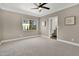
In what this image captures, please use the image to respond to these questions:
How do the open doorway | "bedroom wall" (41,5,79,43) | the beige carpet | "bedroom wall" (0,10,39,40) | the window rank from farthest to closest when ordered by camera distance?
the open doorway
the window
"bedroom wall" (0,10,39,40)
"bedroom wall" (41,5,79,43)
the beige carpet

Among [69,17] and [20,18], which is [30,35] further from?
[69,17]

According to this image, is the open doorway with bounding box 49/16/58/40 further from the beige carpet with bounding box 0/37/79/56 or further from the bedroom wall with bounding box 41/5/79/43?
the beige carpet with bounding box 0/37/79/56

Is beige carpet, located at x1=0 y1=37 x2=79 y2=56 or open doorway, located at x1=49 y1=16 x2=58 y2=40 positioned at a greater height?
open doorway, located at x1=49 y1=16 x2=58 y2=40

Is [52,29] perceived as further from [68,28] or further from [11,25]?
[11,25]

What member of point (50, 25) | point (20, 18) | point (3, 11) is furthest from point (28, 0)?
point (50, 25)

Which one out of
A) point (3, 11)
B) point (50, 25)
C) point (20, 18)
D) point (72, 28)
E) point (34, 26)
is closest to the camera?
point (72, 28)

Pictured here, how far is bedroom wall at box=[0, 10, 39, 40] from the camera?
19.4ft

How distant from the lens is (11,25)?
6504 millimetres

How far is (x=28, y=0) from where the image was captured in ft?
5.84

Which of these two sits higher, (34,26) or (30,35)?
(34,26)

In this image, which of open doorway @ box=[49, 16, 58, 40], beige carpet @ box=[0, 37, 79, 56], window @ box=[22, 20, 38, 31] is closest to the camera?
beige carpet @ box=[0, 37, 79, 56]

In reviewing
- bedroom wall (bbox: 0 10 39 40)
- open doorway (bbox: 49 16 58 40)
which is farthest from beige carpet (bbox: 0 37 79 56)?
open doorway (bbox: 49 16 58 40)

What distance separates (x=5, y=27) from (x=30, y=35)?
3116 millimetres

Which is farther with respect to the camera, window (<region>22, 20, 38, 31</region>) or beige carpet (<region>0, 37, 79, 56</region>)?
window (<region>22, 20, 38, 31</region>)
